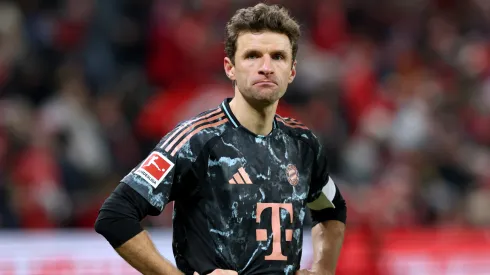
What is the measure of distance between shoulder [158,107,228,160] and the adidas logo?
0.62 ft

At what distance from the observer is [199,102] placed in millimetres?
9398

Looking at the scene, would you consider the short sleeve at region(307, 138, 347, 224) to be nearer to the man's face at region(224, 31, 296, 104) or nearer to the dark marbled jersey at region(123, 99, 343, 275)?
the dark marbled jersey at region(123, 99, 343, 275)

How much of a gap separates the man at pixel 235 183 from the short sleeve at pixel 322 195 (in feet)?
0.60

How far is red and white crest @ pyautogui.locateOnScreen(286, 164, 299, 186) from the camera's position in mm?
4070

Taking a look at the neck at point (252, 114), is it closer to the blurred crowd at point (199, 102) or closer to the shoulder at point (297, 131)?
the shoulder at point (297, 131)

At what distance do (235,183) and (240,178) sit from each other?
34 millimetres

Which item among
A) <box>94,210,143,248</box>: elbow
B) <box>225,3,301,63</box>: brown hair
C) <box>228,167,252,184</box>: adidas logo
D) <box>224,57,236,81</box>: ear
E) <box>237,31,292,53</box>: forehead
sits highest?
<box>225,3,301,63</box>: brown hair

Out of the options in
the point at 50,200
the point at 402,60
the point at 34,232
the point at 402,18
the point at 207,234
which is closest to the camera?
the point at 207,234

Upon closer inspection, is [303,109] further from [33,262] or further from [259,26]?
[259,26]

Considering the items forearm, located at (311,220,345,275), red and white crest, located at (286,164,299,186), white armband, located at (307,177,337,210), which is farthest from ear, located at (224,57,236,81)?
forearm, located at (311,220,345,275)

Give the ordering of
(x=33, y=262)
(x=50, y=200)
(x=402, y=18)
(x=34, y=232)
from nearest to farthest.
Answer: (x=33, y=262) < (x=34, y=232) < (x=50, y=200) < (x=402, y=18)

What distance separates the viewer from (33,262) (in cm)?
708

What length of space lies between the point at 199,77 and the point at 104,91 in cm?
102

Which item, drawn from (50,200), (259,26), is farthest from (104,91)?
(259,26)
